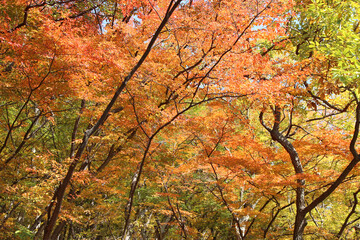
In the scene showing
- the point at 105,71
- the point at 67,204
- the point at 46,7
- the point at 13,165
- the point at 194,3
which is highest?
the point at 194,3

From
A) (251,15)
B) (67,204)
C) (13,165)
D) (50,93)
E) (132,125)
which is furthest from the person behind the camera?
(13,165)

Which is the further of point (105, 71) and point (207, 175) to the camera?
point (207, 175)

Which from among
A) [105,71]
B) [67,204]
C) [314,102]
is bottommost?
[67,204]

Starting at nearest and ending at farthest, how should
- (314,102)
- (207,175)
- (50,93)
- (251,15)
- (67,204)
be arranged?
1. (251,15)
2. (50,93)
3. (314,102)
4. (67,204)
5. (207,175)

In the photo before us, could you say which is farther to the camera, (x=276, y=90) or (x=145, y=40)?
(x=145, y=40)

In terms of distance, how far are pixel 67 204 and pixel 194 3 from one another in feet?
25.5

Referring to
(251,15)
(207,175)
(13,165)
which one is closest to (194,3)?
(251,15)

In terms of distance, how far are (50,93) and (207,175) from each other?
6.86 meters

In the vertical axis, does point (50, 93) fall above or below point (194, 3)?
below

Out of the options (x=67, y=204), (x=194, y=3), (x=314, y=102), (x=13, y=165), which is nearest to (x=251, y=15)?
(x=194, y=3)

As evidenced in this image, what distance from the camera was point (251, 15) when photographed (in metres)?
5.94

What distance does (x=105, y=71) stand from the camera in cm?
673

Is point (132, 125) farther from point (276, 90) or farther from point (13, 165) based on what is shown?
point (13, 165)

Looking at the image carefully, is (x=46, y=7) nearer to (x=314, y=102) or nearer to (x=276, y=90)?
(x=276, y=90)
